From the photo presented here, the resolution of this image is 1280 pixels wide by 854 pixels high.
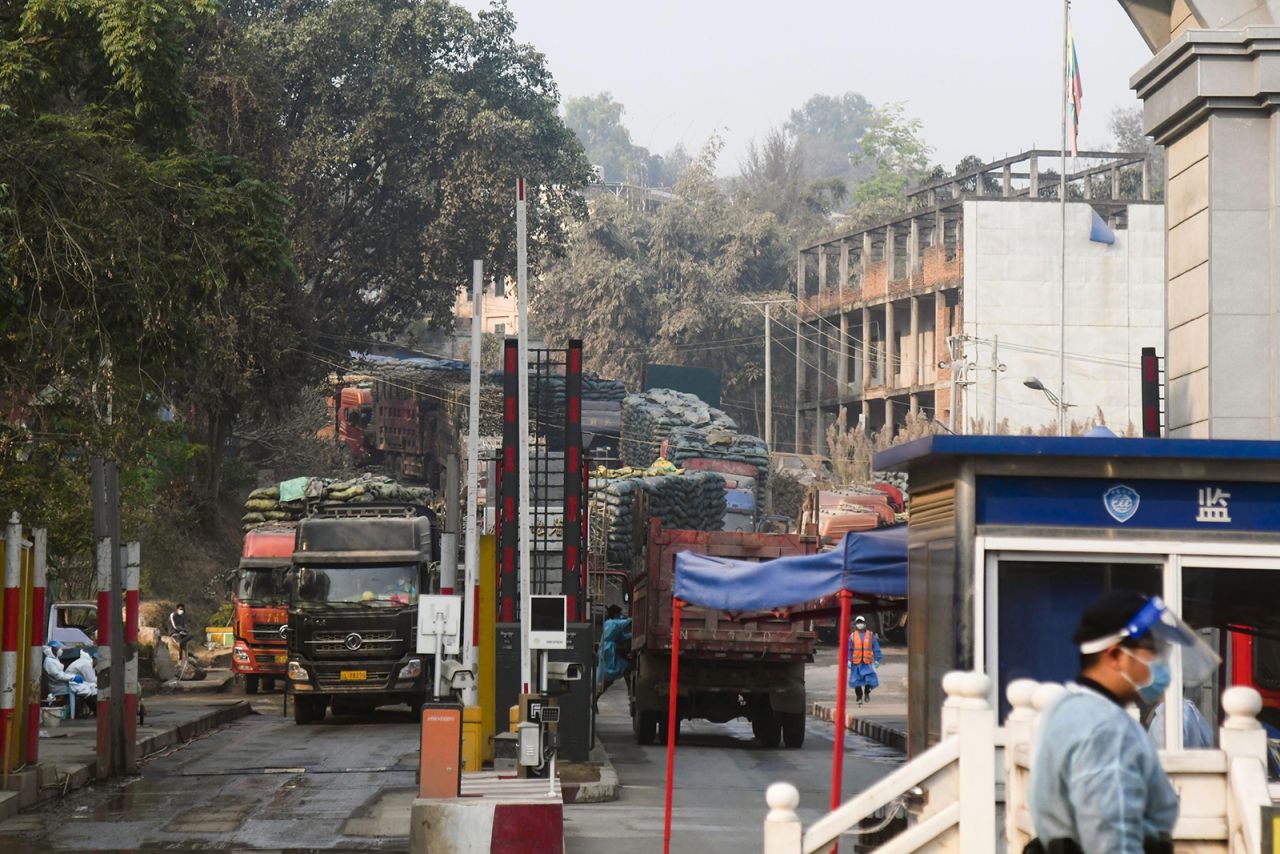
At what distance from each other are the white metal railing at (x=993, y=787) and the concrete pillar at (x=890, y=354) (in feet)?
216

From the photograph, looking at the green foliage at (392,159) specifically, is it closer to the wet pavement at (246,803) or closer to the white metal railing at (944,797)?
the wet pavement at (246,803)

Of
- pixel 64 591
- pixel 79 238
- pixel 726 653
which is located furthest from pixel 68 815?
pixel 64 591

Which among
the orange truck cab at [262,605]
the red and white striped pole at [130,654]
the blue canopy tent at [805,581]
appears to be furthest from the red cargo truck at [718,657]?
the orange truck cab at [262,605]

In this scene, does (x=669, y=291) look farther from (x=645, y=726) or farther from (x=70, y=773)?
(x=70, y=773)

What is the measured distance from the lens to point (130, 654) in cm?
2030

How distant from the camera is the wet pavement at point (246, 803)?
14969 millimetres

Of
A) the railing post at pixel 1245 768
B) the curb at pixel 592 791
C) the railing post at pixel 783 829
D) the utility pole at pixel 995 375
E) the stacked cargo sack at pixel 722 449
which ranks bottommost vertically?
the curb at pixel 592 791

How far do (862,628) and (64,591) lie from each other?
1838 centimetres

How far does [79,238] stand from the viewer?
15648 mm

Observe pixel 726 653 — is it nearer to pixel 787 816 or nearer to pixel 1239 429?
pixel 1239 429

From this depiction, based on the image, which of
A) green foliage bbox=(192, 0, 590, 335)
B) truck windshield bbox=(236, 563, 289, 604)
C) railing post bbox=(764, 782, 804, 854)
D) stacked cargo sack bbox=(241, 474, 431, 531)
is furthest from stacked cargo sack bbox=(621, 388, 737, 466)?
railing post bbox=(764, 782, 804, 854)

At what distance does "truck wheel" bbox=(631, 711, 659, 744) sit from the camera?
25312 millimetres

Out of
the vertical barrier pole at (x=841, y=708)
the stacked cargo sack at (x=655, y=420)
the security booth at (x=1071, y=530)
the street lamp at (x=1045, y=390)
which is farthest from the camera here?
the stacked cargo sack at (x=655, y=420)

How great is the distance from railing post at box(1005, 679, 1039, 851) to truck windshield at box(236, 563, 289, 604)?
28.4 m
